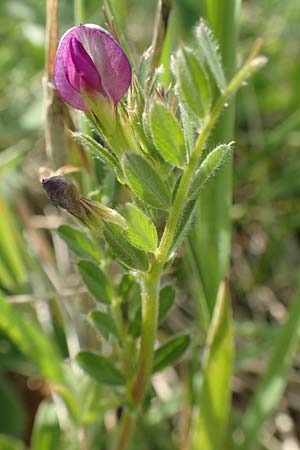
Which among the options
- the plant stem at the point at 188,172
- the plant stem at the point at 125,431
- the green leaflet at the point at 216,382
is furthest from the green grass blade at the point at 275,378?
the plant stem at the point at 188,172

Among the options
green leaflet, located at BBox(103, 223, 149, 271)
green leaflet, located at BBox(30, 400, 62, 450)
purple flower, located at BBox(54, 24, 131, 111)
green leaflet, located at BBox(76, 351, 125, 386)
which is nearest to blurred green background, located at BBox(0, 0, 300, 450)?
green leaflet, located at BBox(30, 400, 62, 450)

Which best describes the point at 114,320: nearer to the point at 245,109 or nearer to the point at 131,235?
the point at 131,235

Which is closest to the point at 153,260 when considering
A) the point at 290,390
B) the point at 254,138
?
the point at 290,390

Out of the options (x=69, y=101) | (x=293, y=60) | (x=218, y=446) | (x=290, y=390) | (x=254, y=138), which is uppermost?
(x=69, y=101)

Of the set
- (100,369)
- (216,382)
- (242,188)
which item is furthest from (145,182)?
(242,188)

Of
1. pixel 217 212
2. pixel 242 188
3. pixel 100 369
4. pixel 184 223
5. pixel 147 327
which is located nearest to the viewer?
pixel 184 223

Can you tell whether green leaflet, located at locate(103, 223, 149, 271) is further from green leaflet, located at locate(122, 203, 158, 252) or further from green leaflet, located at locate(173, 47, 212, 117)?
green leaflet, located at locate(173, 47, 212, 117)

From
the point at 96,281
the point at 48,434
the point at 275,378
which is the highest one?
the point at 96,281

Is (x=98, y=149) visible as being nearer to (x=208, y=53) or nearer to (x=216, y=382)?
(x=208, y=53)
